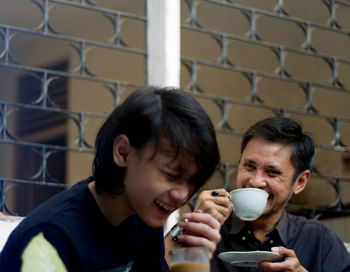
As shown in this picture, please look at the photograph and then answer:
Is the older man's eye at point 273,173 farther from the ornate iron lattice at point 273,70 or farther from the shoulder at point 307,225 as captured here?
the ornate iron lattice at point 273,70

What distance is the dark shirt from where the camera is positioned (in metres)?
2.71

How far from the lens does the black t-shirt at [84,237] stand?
1508 mm

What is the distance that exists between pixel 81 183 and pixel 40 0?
2.32 m

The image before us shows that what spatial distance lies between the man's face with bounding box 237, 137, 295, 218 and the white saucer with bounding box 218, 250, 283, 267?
56cm

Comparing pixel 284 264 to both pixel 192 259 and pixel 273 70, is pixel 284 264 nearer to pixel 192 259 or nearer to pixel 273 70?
pixel 192 259

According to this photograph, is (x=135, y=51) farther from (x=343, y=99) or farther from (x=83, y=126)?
(x=343, y=99)

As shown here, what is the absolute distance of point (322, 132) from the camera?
4.75 metres

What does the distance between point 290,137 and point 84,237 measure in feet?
5.06

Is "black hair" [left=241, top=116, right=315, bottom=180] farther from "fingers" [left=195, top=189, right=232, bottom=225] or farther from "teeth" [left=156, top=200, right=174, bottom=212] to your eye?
"teeth" [left=156, top=200, right=174, bottom=212]

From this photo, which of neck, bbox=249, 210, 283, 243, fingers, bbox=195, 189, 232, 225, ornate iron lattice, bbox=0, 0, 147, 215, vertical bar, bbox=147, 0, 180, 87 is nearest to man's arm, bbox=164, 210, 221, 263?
fingers, bbox=195, 189, 232, 225

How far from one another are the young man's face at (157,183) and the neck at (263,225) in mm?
1253

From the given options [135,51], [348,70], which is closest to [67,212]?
[135,51]

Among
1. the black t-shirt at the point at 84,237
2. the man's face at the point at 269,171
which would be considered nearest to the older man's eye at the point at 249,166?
the man's face at the point at 269,171

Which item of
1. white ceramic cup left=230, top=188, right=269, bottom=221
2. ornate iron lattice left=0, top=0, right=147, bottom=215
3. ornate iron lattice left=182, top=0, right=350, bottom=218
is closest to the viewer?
white ceramic cup left=230, top=188, right=269, bottom=221
